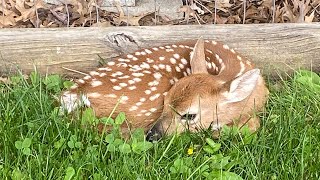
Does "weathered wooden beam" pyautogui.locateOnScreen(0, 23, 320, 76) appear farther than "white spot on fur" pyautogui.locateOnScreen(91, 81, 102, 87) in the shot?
Yes

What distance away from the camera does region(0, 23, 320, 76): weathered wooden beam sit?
5254mm

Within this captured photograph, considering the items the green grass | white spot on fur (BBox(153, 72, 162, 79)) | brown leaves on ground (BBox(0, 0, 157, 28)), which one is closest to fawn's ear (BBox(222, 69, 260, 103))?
the green grass

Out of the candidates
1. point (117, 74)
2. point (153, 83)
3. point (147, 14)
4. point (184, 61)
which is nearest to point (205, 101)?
point (153, 83)

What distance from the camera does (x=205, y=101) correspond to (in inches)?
181

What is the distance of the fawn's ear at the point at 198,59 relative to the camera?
4805mm

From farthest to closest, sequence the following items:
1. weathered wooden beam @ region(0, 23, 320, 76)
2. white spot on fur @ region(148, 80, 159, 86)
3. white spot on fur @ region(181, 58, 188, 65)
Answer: weathered wooden beam @ region(0, 23, 320, 76) < white spot on fur @ region(181, 58, 188, 65) < white spot on fur @ region(148, 80, 159, 86)

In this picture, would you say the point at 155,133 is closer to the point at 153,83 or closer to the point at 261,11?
the point at 153,83

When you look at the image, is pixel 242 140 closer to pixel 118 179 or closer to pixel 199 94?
pixel 199 94

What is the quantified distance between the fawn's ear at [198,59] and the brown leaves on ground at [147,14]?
0.83 m

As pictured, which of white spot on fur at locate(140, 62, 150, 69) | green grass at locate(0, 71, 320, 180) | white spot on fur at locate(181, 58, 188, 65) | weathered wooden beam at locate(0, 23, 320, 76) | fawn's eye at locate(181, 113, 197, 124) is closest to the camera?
green grass at locate(0, 71, 320, 180)

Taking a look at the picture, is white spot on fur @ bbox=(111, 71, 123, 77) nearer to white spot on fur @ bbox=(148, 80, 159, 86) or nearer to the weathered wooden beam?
white spot on fur @ bbox=(148, 80, 159, 86)

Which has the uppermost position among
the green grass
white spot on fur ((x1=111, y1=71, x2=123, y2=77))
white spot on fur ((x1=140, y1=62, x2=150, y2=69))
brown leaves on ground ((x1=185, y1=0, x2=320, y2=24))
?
brown leaves on ground ((x1=185, y1=0, x2=320, y2=24))

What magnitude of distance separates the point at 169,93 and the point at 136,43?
82 cm

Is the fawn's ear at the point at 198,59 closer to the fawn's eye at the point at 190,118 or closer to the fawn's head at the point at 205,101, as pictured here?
the fawn's head at the point at 205,101
